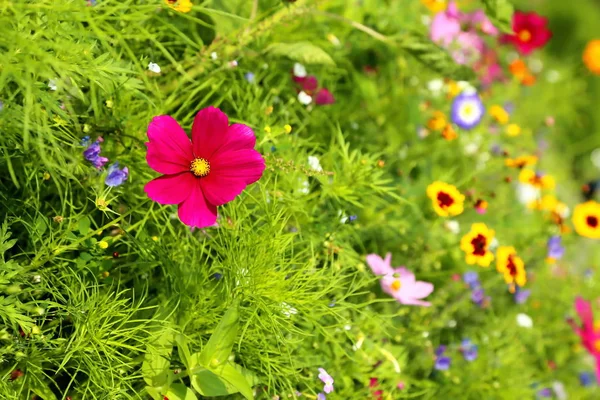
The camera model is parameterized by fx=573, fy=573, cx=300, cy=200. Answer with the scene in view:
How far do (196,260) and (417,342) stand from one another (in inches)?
20.2

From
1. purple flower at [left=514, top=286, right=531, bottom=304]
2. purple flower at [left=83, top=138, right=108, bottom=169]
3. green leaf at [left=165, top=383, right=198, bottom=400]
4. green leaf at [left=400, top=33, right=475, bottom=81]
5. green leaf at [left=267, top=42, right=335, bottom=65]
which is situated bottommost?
purple flower at [left=514, top=286, right=531, bottom=304]

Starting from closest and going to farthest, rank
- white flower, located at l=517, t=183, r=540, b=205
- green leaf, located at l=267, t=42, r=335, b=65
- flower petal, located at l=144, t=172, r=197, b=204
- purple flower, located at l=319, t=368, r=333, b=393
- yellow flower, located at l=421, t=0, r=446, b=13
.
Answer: flower petal, located at l=144, t=172, r=197, b=204 < purple flower, located at l=319, t=368, r=333, b=393 < green leaf, located at l=267, t=42, r=335, b=65 < yellow flower, located at l=421, t=0, r=446, b=13 < white flower, located at l=517, t=183, r=540, b=205

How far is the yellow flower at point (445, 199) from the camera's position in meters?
1.15

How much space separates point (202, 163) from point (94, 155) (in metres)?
0.18

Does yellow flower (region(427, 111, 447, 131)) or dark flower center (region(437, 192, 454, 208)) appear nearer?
dark flower center (region(437, 192, 454, 208))

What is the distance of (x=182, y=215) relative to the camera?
31.4 inches

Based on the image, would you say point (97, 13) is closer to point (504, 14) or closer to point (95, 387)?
point (95, 387)

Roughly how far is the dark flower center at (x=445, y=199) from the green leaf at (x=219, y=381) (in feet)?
→ 1.82

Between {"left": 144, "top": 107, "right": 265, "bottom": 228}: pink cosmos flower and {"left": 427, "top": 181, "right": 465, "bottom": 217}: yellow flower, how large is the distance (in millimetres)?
465

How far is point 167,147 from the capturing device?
81 cm

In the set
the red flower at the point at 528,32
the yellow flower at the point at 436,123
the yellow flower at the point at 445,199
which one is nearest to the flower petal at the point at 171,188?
the yellow flower at the point at 445,199

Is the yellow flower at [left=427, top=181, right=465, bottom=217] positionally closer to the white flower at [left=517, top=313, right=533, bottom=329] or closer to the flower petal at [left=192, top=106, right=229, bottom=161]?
the white flower at [left=517, top=313, right=533, bottom=329]

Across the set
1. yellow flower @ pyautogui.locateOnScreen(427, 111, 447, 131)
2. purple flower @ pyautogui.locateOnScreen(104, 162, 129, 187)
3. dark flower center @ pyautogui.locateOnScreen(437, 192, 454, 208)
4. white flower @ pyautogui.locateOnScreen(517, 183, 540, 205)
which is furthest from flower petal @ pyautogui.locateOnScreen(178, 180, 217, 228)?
white flower @ pyautogui.locateOnScreen(517, 183, 540, 205)

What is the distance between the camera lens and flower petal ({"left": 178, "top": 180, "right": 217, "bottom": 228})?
794 mm
